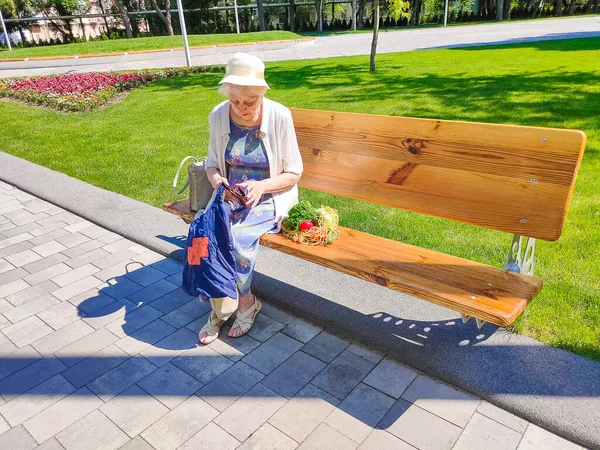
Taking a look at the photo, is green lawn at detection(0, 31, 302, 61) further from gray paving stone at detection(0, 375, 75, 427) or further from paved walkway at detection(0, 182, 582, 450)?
gray paving stone at detection(0, 375, 75, 427)

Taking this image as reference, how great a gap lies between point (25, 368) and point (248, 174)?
1.77 metres

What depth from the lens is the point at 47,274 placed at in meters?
Answer: 3.90

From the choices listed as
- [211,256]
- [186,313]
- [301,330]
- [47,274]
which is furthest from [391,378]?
[47,274]

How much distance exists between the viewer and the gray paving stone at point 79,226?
468cm

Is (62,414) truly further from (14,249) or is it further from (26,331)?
(14,249)

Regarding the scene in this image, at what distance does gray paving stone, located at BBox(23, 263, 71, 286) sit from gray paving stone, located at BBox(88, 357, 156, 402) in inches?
56.7

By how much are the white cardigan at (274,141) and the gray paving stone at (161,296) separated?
3.13 feet

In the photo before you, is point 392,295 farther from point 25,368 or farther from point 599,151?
point 599,151

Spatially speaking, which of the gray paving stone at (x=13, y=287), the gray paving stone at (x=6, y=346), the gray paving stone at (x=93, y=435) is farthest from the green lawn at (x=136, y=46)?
the gray paving stone at (x=93, y=435)

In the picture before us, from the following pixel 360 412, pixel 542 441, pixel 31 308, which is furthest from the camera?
pixel 31 308

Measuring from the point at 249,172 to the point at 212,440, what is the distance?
1.59 meters

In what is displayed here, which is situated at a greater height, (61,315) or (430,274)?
(430,274)

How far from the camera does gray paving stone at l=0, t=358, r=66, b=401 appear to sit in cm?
268

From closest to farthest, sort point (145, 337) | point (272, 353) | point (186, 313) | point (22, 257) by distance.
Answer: point (272, 353)
point (145, 337)
point (186, 313)
point (22, 257)
